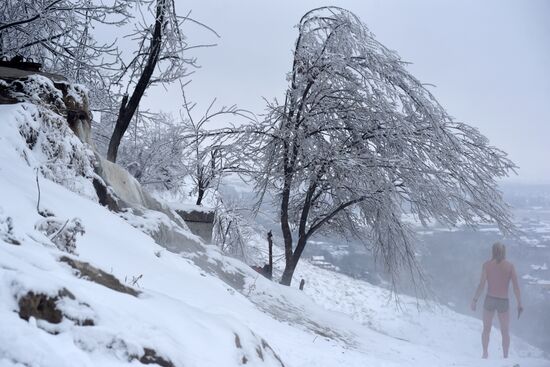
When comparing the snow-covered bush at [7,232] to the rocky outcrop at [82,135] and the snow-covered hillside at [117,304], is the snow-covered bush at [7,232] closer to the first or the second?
the snow-covered hillside at [117,304]

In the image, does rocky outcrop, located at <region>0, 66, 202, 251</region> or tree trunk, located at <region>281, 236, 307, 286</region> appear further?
tree trunk, located at <region>281, 236, 307, 286</region>

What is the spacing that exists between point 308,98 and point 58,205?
7186 millimetres

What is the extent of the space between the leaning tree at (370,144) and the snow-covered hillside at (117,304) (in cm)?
339

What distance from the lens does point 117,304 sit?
6.91 ft

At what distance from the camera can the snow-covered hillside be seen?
5.57 feet

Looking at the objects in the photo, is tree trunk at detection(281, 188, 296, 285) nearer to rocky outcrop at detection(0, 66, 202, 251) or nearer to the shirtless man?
rocky outcrop at detection(0, 66, 202, 251)

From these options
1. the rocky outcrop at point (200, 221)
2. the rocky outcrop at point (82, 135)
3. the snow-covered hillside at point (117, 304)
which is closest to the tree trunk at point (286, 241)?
the rocky outcrop at point (200, 221)

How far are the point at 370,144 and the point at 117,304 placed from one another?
8.30 m

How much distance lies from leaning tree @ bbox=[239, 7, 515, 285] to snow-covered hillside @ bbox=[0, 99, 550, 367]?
11.1ft

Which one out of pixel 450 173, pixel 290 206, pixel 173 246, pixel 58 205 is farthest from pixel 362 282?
pixel 58 205

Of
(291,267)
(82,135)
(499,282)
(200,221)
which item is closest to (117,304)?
(82,135)

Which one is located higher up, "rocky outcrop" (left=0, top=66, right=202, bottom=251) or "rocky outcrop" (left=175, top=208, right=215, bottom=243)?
"rocky outcrop" (left=0, top=66, right=202, bottom=251)

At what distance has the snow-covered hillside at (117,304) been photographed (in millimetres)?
1696

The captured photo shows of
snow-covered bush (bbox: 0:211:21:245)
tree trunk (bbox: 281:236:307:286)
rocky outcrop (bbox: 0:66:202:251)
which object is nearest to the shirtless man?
tree trunk (bbox: 281:236:307:286)
